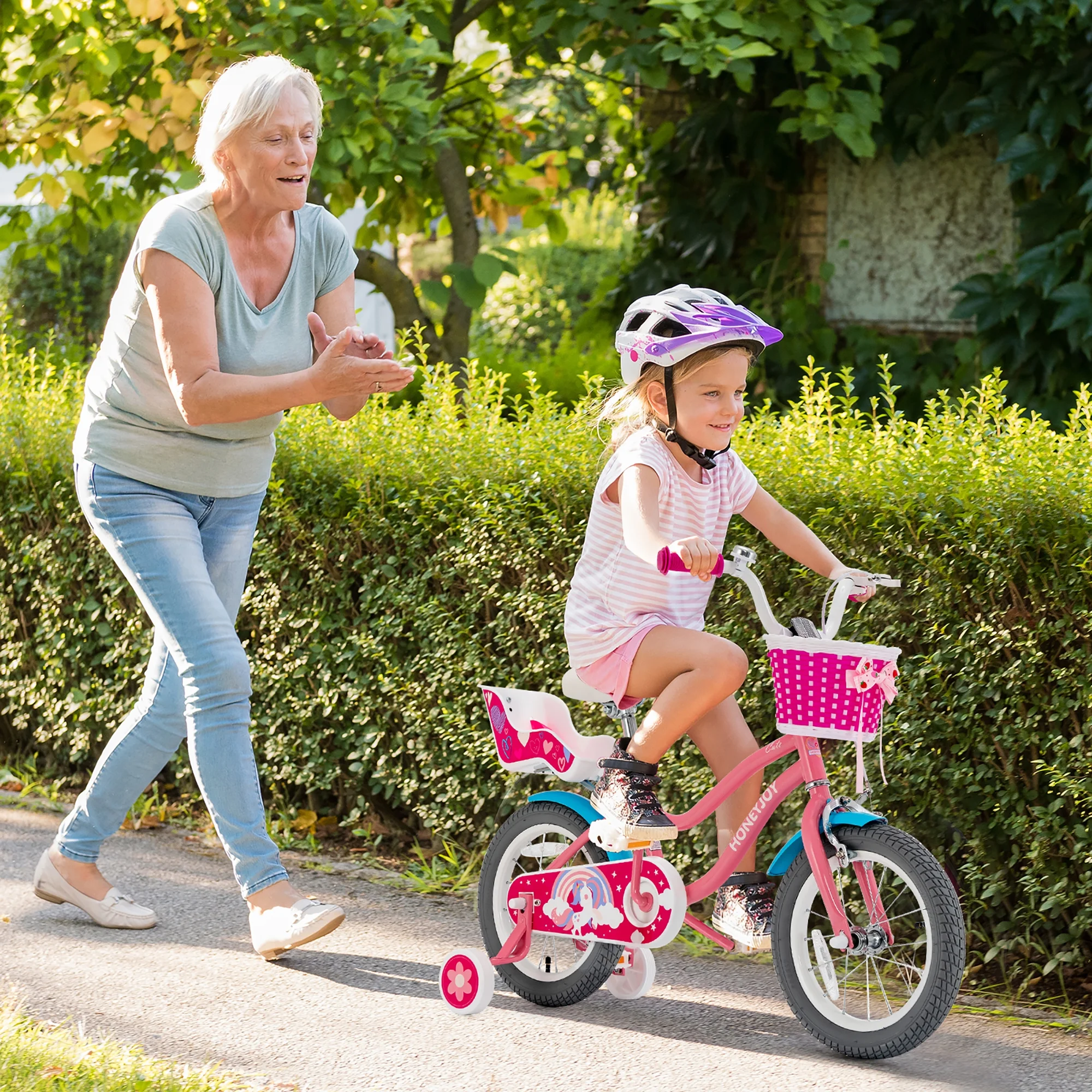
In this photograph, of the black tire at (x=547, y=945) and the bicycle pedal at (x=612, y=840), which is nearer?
the bicycle pedal at (x=612, y=840)

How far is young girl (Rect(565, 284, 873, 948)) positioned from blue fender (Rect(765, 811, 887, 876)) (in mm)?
91

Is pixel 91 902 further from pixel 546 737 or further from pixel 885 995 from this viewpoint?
pixel 885 995

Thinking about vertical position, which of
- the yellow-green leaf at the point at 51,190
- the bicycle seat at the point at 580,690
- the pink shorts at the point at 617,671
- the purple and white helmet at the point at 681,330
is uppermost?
the yellow-green leaf at the point at 51,190

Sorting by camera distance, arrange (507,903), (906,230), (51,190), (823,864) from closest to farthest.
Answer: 1. (823,864)
2. (507,903)
3. (51,190)
4. (906,230)

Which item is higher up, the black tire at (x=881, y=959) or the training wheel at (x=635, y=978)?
the black tire at (x=881, y=959)

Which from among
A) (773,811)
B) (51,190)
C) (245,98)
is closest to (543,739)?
(773,811)

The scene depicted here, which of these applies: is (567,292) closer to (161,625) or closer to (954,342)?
(954,342)

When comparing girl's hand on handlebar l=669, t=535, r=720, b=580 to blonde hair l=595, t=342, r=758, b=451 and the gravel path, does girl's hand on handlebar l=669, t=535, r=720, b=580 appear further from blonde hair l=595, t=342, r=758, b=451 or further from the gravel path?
the gravel path

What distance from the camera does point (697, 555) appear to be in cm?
274

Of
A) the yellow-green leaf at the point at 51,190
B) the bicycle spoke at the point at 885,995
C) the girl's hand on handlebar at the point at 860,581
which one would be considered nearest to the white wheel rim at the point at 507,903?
the bicycle spoke at the point at 885,995

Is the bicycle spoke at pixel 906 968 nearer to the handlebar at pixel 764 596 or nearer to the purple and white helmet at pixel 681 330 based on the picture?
the handlebar at pixel 764 596

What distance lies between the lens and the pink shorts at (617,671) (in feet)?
10.6

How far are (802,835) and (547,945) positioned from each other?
843mm

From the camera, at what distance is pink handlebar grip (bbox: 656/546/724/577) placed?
277 centimetres
